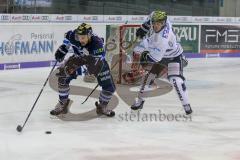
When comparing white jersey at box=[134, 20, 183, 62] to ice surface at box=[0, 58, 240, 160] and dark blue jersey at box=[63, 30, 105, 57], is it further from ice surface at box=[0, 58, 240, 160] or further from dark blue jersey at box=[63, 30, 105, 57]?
ice surface at box=[0, 58, 240, 160]

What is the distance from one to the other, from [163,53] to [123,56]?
424cm

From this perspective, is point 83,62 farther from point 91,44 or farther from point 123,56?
point 123,56

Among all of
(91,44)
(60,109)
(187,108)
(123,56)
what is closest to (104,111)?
(60,109)

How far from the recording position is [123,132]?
6809 millimetres

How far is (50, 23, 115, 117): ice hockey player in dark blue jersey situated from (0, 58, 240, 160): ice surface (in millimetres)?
285

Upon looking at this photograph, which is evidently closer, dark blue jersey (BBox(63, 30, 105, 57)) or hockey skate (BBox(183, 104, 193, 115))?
dark blue jersey (BBox(63, 30, 105, 57))

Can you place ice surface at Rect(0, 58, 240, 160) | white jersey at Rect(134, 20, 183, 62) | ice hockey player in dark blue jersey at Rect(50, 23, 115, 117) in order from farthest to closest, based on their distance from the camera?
white jersey at Rect(134, 20, 183, 62) < ice hockey player in dark blue jersey at Rect(50, 23, 115, 117) < ice surface at Rect(0, 58, 240, 160)

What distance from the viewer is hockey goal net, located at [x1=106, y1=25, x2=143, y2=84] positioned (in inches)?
440

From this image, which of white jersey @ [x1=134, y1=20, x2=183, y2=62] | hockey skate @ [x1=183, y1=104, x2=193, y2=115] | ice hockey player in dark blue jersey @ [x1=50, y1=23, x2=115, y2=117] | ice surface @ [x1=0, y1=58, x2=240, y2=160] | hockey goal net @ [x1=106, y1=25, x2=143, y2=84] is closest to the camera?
ice surface @ [x1=0, y1=58, x2=240, y2=160]

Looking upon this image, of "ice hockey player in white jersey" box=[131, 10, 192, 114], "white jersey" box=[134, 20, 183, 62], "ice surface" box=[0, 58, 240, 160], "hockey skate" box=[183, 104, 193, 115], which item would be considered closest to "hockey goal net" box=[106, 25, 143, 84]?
"ice surface" box=[0, 58, 240, 160]

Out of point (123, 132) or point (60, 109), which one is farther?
point (60, 109)

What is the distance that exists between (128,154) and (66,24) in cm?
878

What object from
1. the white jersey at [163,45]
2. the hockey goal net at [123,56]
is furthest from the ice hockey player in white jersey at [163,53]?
the hockey goal net at [123,56]

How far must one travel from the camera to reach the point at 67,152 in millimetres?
5734
